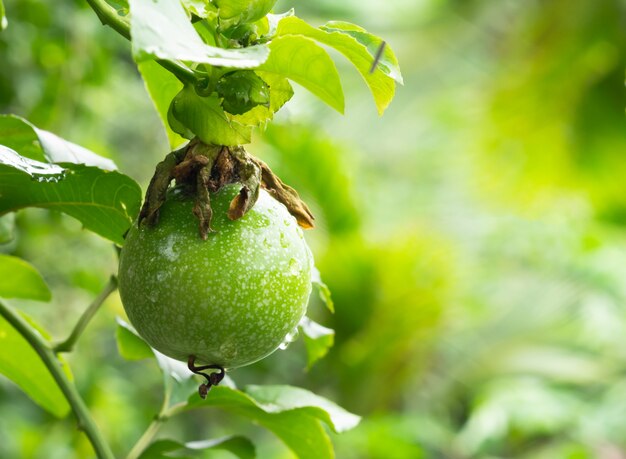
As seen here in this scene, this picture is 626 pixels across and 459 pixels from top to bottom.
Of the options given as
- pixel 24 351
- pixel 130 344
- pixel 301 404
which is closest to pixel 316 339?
pixel 301 404

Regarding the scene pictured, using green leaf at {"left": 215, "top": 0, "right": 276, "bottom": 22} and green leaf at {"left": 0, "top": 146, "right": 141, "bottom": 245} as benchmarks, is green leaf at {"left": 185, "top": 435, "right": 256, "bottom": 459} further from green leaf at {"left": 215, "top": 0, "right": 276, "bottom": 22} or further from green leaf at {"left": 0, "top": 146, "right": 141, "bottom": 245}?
green leaf at {"left": 215, "top": 0, "right": 276, "bottom": 22}

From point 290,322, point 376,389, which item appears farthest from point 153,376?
point 290,322

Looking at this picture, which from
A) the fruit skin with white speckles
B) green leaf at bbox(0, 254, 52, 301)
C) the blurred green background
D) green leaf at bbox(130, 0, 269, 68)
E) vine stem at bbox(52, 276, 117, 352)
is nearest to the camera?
green leaf at bbox(130, 0, 269, 68)

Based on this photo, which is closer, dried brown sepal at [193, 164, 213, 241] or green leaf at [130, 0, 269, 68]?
green leaf at [130, 0, 269, 68]

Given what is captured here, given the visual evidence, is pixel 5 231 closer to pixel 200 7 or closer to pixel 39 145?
pixel 39 145

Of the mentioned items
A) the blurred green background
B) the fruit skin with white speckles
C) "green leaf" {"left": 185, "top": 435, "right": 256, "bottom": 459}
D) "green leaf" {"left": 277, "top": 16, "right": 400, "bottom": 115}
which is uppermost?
the blurred green background

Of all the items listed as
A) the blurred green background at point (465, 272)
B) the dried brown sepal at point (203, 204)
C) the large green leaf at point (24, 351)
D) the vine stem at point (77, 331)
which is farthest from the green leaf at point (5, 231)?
the blurred green background at point (465, 272)

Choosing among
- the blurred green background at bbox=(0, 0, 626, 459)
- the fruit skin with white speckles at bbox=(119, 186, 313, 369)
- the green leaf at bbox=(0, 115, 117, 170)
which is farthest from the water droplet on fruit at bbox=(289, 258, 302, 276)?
the blurred green background at bbox=(0, 0, 626, 459)

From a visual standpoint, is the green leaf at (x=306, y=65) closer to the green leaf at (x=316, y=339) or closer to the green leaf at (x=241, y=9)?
the green leaf at (x=241, y=9)
